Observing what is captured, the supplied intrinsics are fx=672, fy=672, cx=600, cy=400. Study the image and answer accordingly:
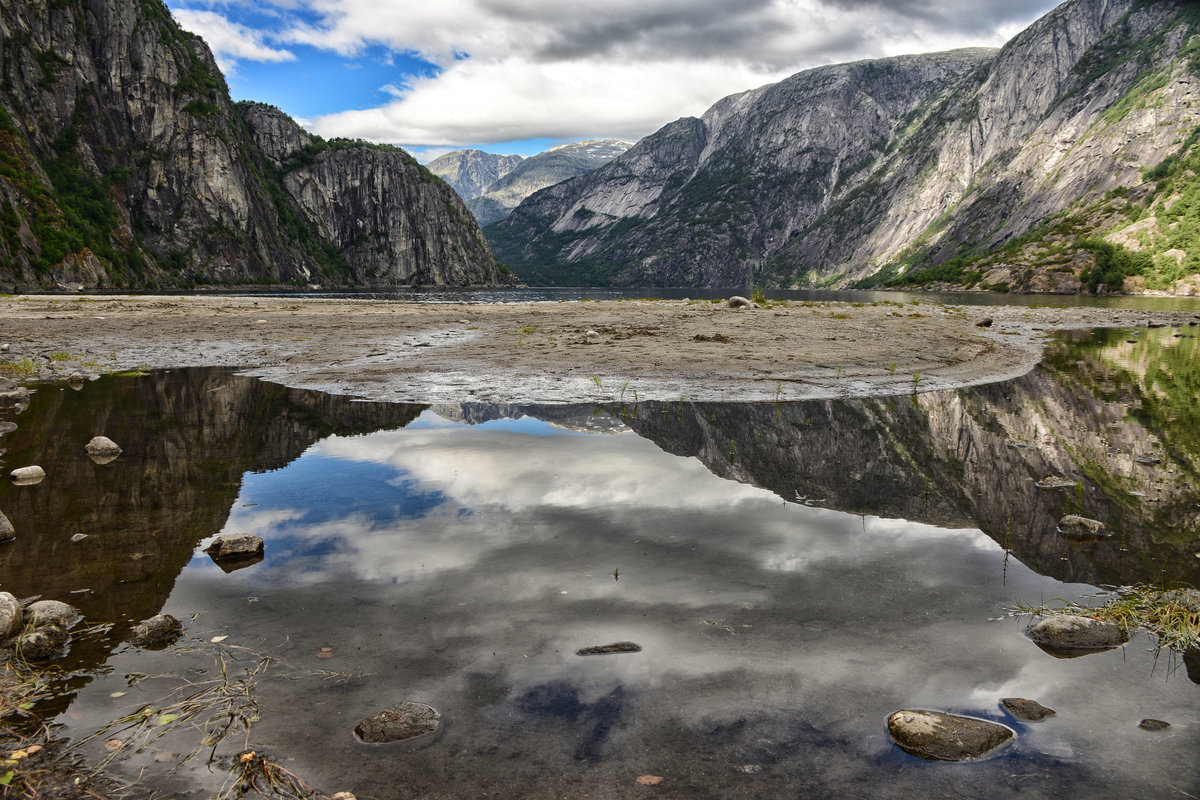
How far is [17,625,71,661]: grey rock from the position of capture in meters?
4.82

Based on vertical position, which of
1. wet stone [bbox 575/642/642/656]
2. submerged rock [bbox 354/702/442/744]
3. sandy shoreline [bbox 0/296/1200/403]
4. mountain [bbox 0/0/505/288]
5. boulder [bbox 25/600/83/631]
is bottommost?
wet stone [bbox 575/642/642/656]

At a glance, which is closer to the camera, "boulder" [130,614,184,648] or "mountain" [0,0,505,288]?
"boulder" [130,614,184,648]

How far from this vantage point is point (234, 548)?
22.5 feet

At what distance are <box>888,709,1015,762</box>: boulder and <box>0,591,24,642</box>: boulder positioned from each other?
6189 mm

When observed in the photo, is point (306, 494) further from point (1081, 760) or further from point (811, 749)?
point (1081, 760)

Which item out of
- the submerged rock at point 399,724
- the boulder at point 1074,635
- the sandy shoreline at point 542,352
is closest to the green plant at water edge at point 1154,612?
the boulder at point 1074,635

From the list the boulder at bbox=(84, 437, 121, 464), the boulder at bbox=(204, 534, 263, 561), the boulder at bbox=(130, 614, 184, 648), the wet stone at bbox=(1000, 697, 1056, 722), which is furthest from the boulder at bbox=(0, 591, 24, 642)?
the wet stone at bbox=(1000, 697, 1056, 722)

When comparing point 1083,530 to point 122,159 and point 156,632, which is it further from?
point 122,159

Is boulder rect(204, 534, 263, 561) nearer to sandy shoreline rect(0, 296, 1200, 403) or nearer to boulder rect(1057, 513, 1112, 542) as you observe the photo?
boulder rect(1057, 513, 1112, 542)

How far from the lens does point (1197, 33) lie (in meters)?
197

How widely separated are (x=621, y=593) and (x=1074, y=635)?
11.8 ft

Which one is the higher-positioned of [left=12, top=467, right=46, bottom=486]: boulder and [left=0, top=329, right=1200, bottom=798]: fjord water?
[left=12, top=467, right=46, bottom=486]: boulder

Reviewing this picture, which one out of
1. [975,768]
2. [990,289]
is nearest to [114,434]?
[975,768]

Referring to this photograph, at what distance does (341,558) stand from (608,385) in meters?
11.6
